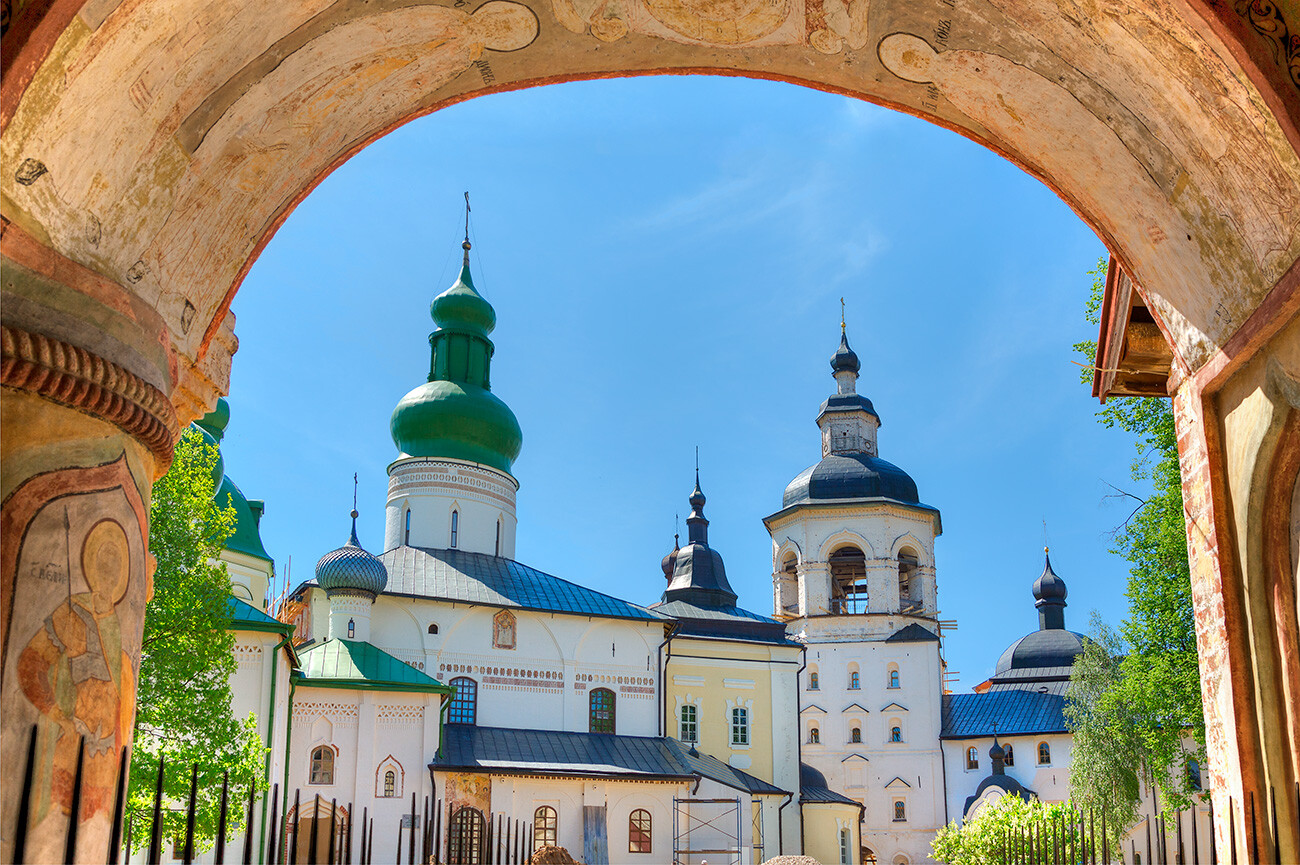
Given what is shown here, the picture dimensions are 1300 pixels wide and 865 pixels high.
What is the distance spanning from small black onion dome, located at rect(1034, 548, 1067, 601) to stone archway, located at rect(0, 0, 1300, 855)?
50202 millimetres

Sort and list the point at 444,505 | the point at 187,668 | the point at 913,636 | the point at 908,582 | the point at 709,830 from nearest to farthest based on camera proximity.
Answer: the point at 187,668 → the point at 709,830 → the point at 444,505 → the point at 913,636 → the point at 908,582

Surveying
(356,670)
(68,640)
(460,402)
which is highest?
(460,402)

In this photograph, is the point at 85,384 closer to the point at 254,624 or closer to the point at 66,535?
the point at 66,535

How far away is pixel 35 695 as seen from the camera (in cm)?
548

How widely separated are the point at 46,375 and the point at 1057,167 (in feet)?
18.9

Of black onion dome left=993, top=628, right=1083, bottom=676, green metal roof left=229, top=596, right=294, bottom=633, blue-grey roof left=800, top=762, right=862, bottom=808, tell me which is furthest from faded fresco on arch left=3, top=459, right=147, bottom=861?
black onion dome left=993, top=628, right=1083, bottom=676

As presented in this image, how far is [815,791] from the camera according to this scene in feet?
132

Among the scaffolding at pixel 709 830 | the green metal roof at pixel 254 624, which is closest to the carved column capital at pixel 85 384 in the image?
the green metal roof at pixel 254 624

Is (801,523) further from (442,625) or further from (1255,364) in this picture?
(1255,364)

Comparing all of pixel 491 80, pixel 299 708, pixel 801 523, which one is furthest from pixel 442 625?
pixel 491 80

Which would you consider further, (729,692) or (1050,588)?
(1050,588)

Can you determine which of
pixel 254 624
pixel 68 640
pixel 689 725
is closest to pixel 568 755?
pixel 689 725

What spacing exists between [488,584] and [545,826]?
7.42 m

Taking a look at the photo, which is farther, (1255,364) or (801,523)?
(801,523)
